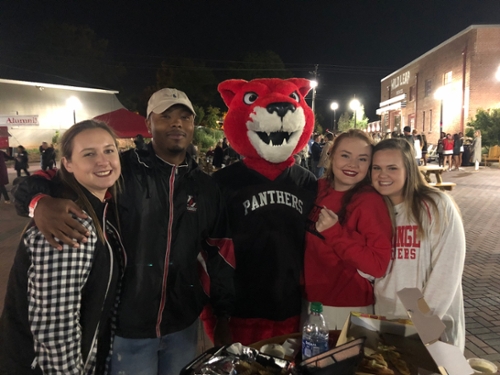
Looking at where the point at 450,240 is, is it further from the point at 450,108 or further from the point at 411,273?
the point at 450,108

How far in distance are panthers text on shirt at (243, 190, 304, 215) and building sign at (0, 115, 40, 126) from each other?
15409 mm

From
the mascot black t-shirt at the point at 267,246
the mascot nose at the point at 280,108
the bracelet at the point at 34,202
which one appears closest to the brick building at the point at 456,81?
the mascot nose at the point at 280,108

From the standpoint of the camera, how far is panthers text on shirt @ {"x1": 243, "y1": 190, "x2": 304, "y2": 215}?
273cm

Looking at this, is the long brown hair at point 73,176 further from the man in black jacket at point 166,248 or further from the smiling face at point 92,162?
the man in black jacket at point 166,248

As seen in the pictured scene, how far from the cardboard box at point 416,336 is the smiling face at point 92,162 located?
1338mm

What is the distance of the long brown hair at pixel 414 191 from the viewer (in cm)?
243

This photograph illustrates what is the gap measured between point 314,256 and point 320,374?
1241 mm

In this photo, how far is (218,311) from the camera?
2.55 metres

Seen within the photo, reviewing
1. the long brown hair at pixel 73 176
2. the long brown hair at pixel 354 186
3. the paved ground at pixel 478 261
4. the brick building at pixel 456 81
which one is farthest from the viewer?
the brick building at pixel 456 81

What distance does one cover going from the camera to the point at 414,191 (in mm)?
2514

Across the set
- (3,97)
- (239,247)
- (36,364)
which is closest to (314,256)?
(239,247)

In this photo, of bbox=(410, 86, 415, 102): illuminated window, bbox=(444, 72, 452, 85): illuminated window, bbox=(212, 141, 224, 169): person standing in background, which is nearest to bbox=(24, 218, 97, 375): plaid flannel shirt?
bbox=(212, 141, 224, 169): person standing in background

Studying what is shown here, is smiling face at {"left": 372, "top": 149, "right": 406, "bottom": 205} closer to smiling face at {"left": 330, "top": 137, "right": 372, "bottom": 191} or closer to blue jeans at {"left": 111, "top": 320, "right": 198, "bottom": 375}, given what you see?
smiling face at {"left": 330, "top": 137, "right": 372, "bottom": 191}

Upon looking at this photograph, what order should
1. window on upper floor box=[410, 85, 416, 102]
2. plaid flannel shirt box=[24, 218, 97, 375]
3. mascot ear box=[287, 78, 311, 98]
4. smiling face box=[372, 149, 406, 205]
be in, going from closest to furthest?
plaid flannel shirt box=[24, 218, 97, 375] < smiling face box=[372, 149, 406, 205] < mascot ear box=[287, 78, 311, 98] < window on upper floor box=[410, 85, 416, 102]
